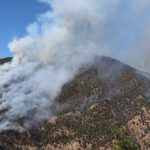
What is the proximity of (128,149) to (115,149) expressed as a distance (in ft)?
16.4

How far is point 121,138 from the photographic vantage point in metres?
169

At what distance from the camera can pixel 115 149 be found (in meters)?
165

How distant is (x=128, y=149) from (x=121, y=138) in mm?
4825

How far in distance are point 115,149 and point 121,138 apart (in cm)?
575

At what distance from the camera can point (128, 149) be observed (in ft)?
547
